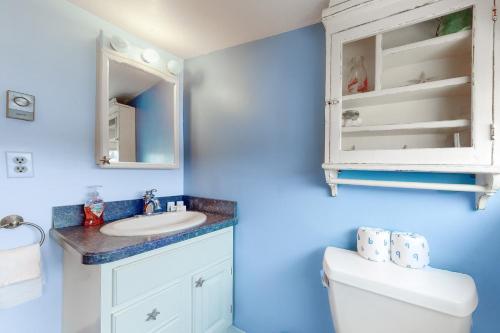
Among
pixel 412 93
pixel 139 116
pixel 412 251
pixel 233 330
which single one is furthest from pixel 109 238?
pixel 412 93

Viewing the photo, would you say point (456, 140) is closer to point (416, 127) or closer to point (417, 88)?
point (416, 127)

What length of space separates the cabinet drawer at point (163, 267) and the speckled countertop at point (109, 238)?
0.07 metres

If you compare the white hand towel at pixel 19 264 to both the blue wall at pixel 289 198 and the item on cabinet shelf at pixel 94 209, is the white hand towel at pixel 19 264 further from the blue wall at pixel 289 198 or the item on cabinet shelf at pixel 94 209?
the blue wall at pixel 289 198

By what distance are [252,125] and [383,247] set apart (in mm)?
954

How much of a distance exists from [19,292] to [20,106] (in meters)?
0.78

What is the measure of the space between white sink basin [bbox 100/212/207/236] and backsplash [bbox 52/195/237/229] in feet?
0.36

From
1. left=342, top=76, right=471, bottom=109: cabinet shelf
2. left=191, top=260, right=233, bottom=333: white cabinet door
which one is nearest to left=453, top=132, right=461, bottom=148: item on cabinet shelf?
left=342, top=76, right=471, bottom=109: cabinet shelf

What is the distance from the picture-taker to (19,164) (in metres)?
1.04

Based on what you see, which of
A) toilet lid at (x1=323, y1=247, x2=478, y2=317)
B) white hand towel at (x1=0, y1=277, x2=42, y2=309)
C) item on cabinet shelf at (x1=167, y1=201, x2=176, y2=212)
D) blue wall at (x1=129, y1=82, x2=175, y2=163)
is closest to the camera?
toilet lid at (x1=323, y1=247, x2=478, y2=317)

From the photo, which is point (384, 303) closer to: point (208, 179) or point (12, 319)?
point (208, 179)

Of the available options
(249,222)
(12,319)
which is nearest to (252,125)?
(249,222)

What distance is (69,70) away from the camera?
1197 mm

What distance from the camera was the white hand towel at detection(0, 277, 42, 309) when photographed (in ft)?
2.93

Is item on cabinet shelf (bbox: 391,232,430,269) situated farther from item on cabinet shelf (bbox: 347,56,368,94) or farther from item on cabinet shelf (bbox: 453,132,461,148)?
item on cabinet shelf (bbox: 347,56,368,94)
